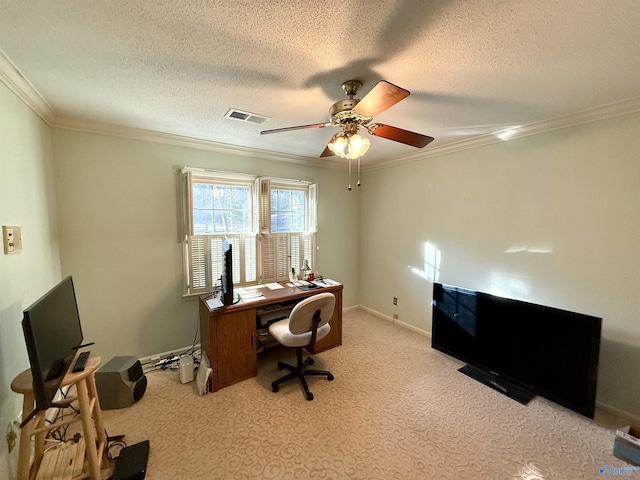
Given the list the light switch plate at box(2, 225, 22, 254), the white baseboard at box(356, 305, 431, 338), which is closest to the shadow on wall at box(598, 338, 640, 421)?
the white baseboard at box(356, 305, 431, 338)

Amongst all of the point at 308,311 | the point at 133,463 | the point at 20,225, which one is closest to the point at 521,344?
the point at 308,311

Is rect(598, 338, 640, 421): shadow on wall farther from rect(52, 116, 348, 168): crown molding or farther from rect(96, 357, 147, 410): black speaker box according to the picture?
rect(96, 357, 147, 410): black speaker box

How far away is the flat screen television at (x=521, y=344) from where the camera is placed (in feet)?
6.22

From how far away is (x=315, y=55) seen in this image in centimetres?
135

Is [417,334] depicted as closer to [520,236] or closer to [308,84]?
[520,236]

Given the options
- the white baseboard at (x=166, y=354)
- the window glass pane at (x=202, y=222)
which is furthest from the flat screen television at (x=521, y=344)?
the white baseboard at (x=166, y=354)

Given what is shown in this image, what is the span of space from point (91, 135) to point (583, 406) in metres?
4.65

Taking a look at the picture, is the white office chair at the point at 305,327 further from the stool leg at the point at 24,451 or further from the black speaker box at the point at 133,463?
the stool leg at the point at 24,451

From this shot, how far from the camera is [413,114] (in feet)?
6.98

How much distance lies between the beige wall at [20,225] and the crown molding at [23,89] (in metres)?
0.05

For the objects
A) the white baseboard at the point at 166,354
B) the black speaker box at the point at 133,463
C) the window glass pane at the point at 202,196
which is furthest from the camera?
the window glass pane at the point at 202,196

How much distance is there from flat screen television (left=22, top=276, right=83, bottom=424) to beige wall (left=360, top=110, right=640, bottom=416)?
3.38 m

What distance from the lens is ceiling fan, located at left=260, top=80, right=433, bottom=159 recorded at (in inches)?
53.3

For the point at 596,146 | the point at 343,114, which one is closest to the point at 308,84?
the point at 343,114
